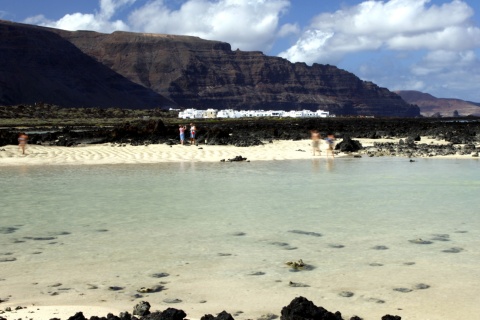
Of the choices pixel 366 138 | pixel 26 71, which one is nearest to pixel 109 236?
pixel 366 138

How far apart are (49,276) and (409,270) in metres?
4.16

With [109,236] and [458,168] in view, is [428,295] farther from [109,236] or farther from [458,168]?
[458,168]

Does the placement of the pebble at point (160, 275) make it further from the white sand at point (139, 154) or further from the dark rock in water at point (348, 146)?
Answer: the dark rock in water at point (348, 146)

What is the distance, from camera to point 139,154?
85.6 feet

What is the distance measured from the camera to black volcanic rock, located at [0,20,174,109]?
14875 centimetres

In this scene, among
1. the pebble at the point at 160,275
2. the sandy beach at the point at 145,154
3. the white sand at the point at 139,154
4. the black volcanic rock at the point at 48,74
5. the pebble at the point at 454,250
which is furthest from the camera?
the black volcanic rock at the point at 48,74

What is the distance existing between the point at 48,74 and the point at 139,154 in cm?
15654

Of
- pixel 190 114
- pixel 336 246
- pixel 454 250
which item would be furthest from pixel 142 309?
pixel 190 114

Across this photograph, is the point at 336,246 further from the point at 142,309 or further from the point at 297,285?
the point at 142,309

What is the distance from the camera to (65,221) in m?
10.6

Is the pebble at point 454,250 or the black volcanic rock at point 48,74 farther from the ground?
the black volcanic rock at point 48,74

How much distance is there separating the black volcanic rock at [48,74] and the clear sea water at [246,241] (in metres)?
132

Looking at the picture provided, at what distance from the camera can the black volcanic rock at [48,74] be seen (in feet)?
488

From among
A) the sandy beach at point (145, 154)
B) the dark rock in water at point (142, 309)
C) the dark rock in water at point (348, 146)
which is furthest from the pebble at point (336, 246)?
the dark rock in water at point (348, 146)
